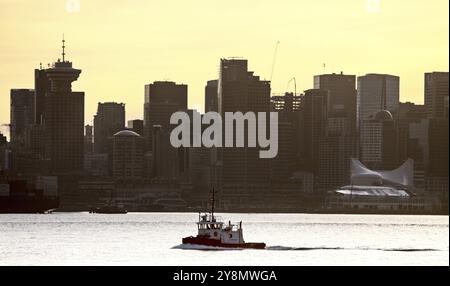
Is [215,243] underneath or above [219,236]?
underneath

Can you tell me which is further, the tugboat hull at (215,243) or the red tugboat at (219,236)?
the red tugboat at (219,236)

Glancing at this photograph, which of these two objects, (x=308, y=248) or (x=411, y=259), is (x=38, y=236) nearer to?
(x=308, y=248)

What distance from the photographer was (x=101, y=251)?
13138 centimetres

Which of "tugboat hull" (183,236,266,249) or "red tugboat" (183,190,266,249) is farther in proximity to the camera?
"red tugboat" (183,190,266,249)

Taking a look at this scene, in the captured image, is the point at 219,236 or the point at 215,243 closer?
the point at 215,243
